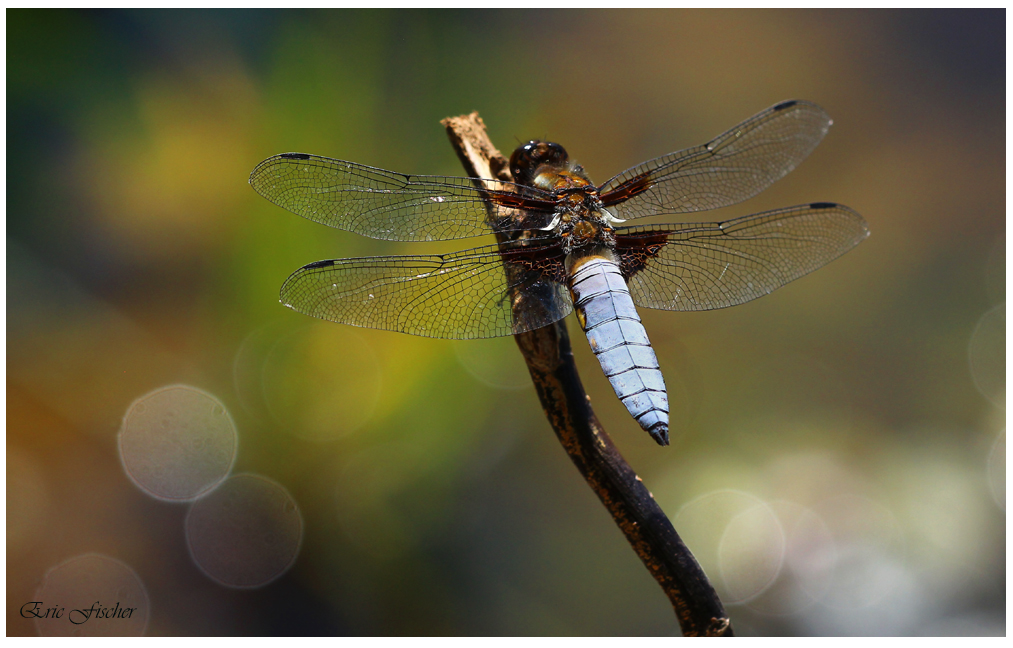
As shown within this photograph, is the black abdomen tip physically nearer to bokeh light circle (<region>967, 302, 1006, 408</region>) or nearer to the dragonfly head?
the dragonfly head

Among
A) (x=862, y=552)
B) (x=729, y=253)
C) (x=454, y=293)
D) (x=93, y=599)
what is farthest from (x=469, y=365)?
(x=862, y=552)

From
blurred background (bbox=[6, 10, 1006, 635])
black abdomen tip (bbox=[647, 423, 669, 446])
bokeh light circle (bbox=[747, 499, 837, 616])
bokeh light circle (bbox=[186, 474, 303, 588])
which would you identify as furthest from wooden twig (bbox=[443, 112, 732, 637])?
bokeh light circle (bbox=[186, 474, 303, 588])

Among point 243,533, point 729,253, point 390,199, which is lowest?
point 243,533

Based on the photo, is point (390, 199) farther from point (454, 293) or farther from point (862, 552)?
point (862, 552)

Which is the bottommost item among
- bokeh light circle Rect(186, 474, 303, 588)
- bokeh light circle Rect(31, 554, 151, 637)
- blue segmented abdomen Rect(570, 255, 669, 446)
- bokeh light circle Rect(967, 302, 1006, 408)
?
bokeh light circle Rect(31, 554, 151, 637)

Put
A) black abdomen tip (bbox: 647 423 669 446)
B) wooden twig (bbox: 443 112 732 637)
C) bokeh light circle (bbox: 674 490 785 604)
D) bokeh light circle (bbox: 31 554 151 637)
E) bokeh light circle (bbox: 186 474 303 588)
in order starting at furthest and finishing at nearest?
bokeh light circle (bbox: 674 490 785 604), bokeh light circle (bbox: 186 474 303 588), bokeh light circle (bbox: 31 554 151 637), wooden twig (bbox: 443 112 732 637), black abdomen tip (bbox: 647 423 669 446)

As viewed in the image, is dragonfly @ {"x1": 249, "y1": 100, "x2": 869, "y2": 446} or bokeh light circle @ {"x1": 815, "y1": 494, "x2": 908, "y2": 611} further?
bokeh light circle @ {"x1": 815, "y1": 494, "x2": 908, "y2": 611}

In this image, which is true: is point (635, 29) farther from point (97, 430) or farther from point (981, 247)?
point (97, 430)
